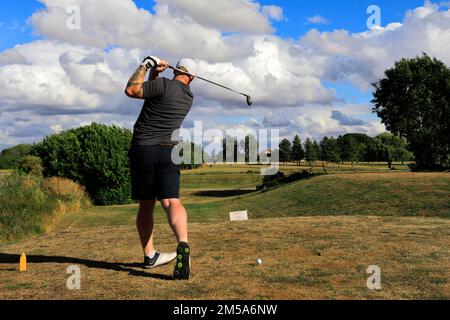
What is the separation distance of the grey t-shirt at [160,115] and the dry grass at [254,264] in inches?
71.3

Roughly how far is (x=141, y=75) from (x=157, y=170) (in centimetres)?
126

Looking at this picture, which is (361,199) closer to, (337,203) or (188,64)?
Answer: (337,203)

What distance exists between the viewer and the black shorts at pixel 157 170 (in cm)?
606

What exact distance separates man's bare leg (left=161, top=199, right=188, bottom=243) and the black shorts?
83 millimetres

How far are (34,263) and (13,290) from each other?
177 cm

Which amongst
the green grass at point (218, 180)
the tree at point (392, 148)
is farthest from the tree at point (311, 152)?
the green grass at point (218, 180)

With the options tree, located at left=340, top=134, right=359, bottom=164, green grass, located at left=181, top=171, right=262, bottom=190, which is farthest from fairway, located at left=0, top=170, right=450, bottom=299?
tree, located at left=340, top=134, right=359, bottom=164

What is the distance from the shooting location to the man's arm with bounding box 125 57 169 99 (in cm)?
573

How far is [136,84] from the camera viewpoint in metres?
5.76

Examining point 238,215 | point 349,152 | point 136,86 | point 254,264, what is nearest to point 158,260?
point 254,264

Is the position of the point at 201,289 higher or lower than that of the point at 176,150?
lower

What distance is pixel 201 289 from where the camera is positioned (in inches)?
206

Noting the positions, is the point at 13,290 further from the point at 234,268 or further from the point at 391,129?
the point at 391,129
